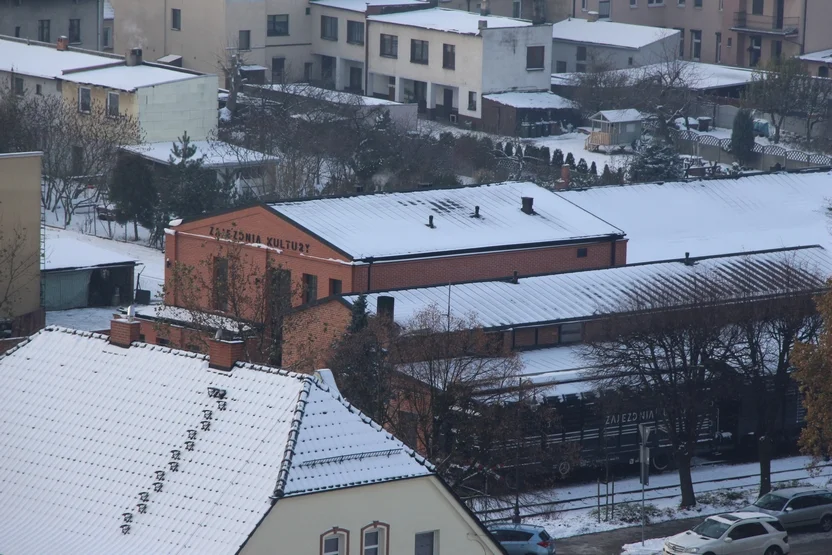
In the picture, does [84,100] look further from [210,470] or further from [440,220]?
[210,470]

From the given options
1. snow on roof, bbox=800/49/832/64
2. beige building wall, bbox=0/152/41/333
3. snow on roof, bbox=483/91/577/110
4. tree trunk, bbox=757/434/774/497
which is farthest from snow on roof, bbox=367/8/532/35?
tree trunk, bbox=757/434/774/497

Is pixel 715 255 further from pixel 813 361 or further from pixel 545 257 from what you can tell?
pixel 813 361

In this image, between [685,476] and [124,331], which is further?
[685,476]

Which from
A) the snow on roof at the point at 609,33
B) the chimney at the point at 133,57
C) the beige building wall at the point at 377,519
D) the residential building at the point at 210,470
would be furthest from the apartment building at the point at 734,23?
the residential building at the point at 210,470

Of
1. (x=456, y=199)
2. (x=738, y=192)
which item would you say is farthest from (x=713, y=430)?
(x=738, y=192)

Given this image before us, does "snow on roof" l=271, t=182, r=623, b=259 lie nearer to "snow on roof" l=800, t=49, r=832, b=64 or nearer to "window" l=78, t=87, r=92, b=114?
"window" l=78, t=87, r=92, b=114

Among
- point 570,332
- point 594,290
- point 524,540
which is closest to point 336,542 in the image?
point 524,540
